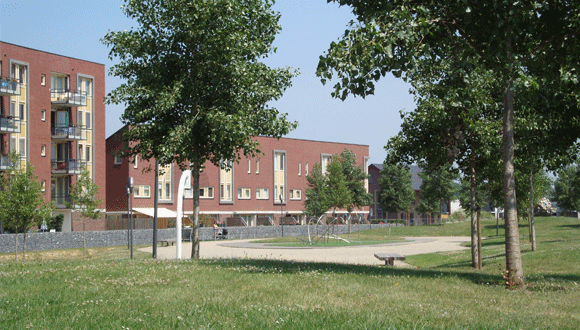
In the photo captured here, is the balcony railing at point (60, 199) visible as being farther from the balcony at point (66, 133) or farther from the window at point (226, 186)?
the window at point (226, 186)

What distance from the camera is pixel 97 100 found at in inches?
2403

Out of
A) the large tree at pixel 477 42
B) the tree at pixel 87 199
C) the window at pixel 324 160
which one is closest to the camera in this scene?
the large tree at pixel 477 42

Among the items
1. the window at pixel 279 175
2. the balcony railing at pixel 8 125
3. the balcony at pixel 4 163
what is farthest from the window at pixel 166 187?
the balcony at pixel 4 163

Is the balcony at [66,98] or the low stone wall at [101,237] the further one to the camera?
the balcony at [66,98]

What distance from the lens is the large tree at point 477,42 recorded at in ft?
33.3

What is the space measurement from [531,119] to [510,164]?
514 cm

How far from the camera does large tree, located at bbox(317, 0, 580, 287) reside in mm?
10141

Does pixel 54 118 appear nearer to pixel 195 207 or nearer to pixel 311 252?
pixel 311 252

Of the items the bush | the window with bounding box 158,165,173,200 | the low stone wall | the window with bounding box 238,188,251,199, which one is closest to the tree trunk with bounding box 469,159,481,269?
the low stone wall

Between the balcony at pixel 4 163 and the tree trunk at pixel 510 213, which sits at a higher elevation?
the balcony at pixel 4 163

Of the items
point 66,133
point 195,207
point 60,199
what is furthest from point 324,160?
point 195,207

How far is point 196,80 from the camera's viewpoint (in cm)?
1848

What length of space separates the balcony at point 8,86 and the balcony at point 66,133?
6.77 meters

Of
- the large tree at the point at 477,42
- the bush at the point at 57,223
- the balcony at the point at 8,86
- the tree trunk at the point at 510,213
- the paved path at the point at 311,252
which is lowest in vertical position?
the paved path at the point at 311,252
